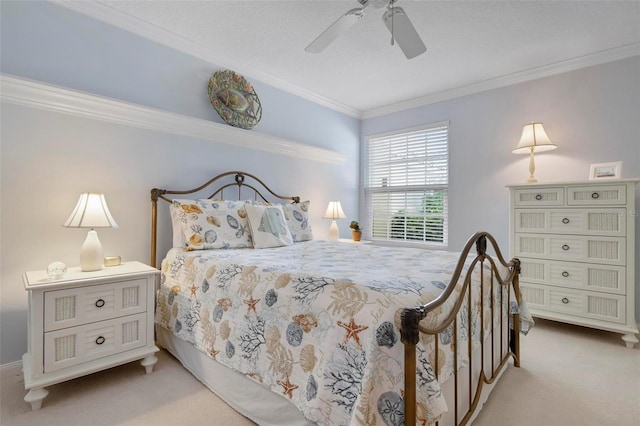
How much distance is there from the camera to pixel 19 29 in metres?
2.15

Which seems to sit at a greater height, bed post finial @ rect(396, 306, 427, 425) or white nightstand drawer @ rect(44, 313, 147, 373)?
bed post finial @ rect(396, 306, 427, 425)

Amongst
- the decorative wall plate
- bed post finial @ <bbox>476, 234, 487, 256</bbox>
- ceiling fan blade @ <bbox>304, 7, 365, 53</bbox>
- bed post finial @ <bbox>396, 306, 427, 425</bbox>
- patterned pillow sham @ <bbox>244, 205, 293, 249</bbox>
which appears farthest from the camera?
the decorative wall plate

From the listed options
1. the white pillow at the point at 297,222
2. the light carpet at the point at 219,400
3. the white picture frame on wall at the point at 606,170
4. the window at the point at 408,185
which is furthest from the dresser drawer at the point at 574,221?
the white pillow at the point at 297,222

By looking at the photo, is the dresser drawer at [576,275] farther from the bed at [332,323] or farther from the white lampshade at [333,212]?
the white lampshade at [333,212]

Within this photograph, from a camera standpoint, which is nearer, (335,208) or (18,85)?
(18,85)

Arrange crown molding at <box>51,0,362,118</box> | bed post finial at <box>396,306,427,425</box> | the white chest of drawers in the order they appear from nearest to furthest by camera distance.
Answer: bed post finial at <box>396,306,427,425</box>
crown molding at <box>51,0,362,118</box>
the white chest of drawers

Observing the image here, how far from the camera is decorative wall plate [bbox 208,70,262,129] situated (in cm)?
316

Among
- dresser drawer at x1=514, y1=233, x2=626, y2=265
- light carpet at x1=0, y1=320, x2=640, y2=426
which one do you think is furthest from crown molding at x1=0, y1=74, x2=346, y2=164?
dresser drawer at x1=514, y1=233, x2=626, y2=265

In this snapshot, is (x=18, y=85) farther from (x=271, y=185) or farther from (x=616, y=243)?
(x=616, y=243)

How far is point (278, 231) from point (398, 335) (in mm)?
1891

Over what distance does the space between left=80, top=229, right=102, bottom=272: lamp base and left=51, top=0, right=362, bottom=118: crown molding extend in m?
1.70

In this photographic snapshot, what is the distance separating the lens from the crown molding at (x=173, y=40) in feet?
7.91

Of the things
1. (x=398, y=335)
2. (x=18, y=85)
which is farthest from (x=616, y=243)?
(x=18, y=85)

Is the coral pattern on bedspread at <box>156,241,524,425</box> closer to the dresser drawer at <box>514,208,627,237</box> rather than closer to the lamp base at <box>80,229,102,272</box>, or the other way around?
the lamp base at <box>80,229,102,272</box>
